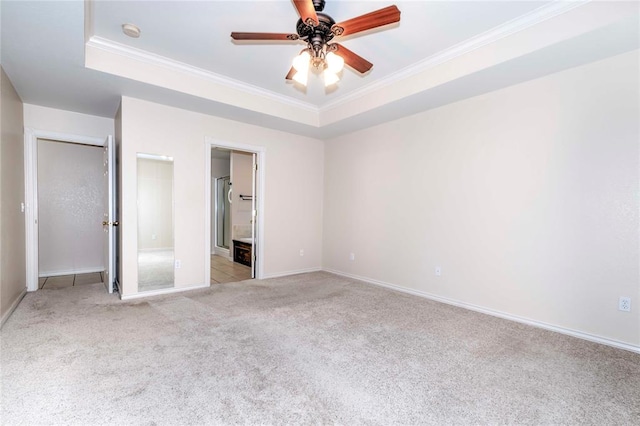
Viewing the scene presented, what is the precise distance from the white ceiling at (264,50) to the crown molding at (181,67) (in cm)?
1

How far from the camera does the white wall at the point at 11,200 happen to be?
9.52 ft

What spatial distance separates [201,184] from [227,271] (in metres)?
1.87

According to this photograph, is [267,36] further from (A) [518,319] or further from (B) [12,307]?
(B) [12,307]

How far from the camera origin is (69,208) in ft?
16.3

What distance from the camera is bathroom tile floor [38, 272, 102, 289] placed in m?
4.22

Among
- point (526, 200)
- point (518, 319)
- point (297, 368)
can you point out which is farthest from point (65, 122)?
point (518, 319)

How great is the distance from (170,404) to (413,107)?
3.83 metres

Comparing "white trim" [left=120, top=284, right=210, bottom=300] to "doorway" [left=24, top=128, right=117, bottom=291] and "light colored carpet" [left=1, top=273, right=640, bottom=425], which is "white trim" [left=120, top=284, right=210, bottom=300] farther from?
"doorway" [left=24, top=128, right=117, bottom=291]

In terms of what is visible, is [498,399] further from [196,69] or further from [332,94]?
[196,69]

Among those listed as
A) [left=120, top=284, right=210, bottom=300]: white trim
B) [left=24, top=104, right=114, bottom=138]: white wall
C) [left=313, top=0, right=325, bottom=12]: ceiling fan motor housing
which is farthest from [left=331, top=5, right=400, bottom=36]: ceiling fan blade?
[left=24, top=104, right=114, bottom=138]: white wall

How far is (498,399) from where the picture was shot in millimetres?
1814

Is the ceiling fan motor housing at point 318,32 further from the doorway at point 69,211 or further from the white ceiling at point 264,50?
the doorway at point 69,211

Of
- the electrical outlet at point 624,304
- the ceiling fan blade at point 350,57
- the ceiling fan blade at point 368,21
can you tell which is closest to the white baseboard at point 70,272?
the ceiling fan blade at point 350,57

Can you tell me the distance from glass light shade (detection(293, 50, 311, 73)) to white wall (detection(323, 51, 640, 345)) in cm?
215
